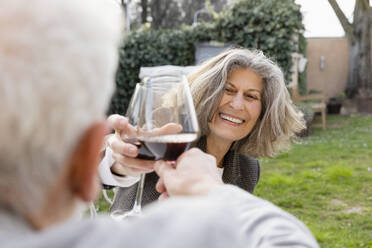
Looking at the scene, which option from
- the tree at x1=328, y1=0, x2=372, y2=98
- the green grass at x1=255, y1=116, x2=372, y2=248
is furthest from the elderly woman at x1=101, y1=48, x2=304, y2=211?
the tree at x1=328, y1=0, x2=372, y2=98

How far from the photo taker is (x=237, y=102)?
2.45 m

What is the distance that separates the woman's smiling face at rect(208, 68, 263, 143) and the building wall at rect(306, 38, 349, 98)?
14.0 m

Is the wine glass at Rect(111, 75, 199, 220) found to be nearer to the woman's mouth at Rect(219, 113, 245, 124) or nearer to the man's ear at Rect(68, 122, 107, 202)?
the man's ear at Rect(68, 122, 107, 202)

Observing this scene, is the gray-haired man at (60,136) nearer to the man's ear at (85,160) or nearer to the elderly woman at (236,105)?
the man's ear at (85,160)

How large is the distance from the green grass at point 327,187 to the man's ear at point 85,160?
378 cm

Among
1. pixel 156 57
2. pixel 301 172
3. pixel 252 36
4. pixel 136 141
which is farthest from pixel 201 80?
pixel 156 57

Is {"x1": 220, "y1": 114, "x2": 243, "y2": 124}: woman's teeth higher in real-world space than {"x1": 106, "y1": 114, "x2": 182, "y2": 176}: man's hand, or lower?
lower

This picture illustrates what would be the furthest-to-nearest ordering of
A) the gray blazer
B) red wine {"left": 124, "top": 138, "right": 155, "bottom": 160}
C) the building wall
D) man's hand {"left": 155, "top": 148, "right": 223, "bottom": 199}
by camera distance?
the building wall < the gray blazer < red wine {"left": 124, "top": 138, "right": 155, "bottom": 160} < man's hand {"left": 155, "top": 148, "right": 223, "bottom": 199}

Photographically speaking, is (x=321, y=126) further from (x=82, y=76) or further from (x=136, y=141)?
(x=82, y=76)

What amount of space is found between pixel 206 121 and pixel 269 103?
1.27ft

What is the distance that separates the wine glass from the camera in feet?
3.85

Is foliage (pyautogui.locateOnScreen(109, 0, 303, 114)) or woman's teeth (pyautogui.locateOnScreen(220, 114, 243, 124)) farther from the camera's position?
foliage (pyautogui.locateOnScreen(109, 0, 303, 114))

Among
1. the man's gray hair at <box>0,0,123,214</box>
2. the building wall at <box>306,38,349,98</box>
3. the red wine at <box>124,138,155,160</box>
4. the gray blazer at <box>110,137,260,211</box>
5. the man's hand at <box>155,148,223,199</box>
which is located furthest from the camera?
the building wall at <box>306,38,349,98</box>

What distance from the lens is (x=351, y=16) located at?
→ 49.7ft
